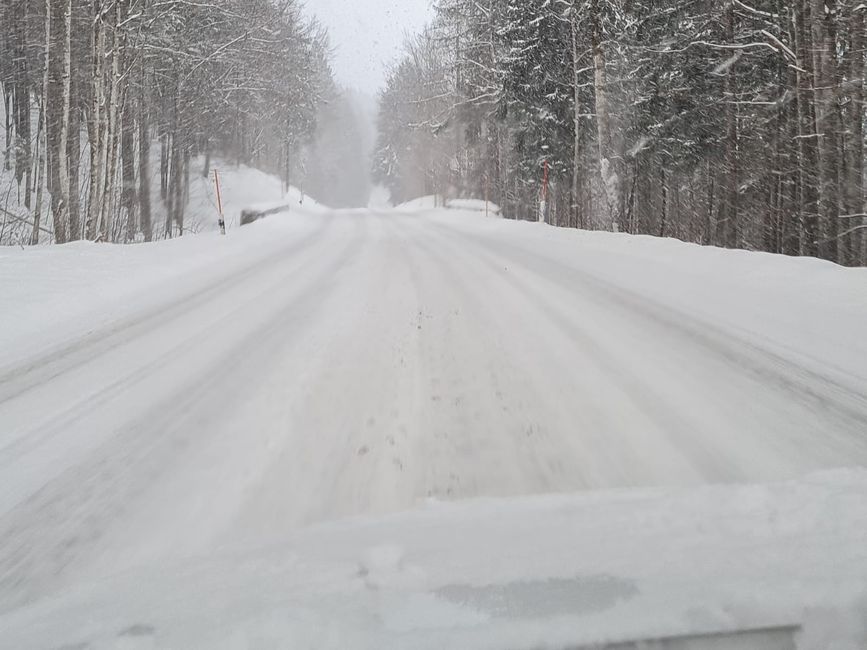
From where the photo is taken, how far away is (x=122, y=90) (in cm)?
1398

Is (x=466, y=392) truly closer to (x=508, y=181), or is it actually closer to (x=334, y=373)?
(x=334, y=373)

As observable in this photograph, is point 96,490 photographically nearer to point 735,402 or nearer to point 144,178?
point 735,402

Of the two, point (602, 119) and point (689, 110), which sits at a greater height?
point (689, 110)

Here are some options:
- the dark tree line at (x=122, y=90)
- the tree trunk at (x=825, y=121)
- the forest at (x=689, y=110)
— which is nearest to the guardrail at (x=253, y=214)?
the dark tree line at (x=122, y=90)

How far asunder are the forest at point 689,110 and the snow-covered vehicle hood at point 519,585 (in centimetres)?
975

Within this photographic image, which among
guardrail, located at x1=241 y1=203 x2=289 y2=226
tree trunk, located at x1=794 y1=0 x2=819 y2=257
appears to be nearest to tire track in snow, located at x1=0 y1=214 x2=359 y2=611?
tree trunk, located at x1=794 y1=0 x2=819 y2=257

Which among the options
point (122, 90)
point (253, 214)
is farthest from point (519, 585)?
point (253, 214)

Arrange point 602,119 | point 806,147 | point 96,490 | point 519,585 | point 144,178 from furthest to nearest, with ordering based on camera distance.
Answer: point 144,178
point 602,119
point 806,147
point 96,490
point 519,585

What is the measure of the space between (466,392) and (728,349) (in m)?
1.87

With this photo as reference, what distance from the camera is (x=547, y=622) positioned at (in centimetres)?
110

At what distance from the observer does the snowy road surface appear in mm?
1933

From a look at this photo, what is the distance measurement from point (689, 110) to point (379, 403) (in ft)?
49.1

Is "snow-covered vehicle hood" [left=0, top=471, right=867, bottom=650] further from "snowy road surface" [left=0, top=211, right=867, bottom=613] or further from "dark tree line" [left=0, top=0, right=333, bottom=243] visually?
"dark tree line" [left=0, top=0, right=333, bottom=243]

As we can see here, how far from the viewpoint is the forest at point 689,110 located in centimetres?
971
